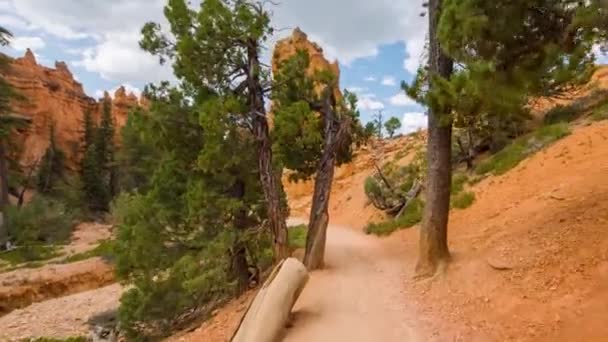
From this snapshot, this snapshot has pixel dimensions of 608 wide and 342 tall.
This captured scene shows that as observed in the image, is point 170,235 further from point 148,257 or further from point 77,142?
point 77,142

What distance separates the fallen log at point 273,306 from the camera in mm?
5812

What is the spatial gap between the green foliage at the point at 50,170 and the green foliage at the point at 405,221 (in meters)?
33.6

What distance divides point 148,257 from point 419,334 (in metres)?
6.27

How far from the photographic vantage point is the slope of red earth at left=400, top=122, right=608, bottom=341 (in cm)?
532

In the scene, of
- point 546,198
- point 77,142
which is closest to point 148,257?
point 546,198

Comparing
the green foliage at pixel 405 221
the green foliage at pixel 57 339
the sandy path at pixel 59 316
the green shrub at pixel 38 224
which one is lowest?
the sandy path at pixel 59 316

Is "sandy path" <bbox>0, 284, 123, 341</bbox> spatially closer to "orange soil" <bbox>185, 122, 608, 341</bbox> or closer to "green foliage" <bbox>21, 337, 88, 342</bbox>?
"green foliage" <bbox>21, 337, 88, 342</bbox>

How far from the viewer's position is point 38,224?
2700 centimetres

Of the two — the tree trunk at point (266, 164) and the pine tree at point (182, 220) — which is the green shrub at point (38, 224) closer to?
the pine tree at point (182, 220)

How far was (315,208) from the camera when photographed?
10.1 m

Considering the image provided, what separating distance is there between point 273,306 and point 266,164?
3953 millimetres

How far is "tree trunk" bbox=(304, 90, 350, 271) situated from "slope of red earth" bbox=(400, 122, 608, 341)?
2.02 meters

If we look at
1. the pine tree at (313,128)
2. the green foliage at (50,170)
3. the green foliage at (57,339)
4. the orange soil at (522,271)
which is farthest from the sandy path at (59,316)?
the green foliage at (50,170)

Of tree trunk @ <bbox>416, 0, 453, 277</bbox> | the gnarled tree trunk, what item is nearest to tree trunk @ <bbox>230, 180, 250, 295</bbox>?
tree trunk @ <bbox>416, 0, 453, 277</bbox>
